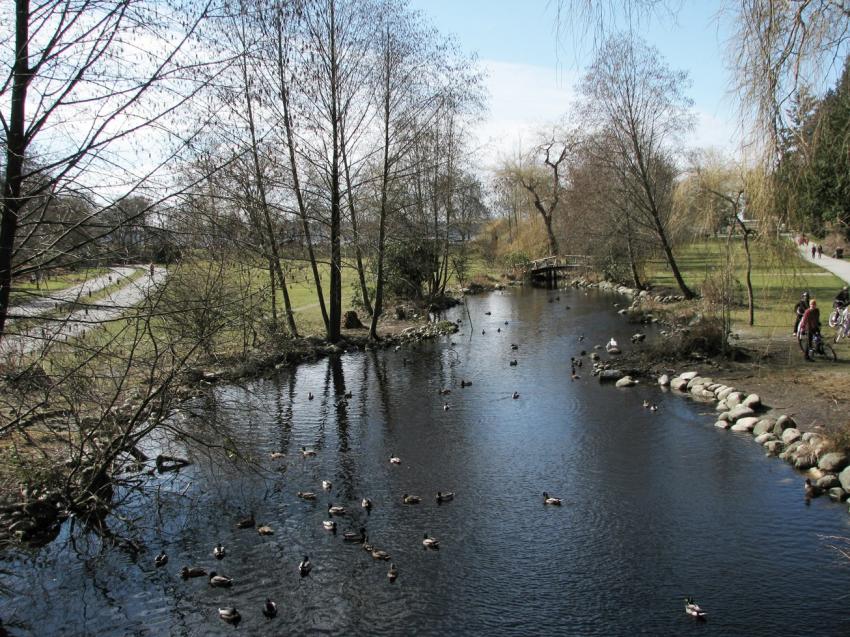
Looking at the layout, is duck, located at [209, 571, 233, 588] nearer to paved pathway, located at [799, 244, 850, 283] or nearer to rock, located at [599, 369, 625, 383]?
rock, located at [599, 369, 625, 383]

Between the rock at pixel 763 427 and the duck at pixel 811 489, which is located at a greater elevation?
the rock at pixel 763 427

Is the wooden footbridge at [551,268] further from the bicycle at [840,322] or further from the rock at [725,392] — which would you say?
the rock at [725,392]

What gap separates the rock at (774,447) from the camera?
1116cm

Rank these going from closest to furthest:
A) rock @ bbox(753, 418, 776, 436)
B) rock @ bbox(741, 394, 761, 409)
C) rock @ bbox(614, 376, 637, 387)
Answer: rock @ bbox(753, 418, 776, 436) < rock @ bbox(741, 394, 761, 409) < rock @ bbox(614, 376, 637, 387)

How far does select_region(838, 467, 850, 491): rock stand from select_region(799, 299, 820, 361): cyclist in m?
7.62

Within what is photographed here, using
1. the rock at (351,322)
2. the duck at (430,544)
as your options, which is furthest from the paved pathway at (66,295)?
the rock at (351,322)

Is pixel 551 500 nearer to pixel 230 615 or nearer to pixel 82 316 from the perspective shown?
pixel 230 615

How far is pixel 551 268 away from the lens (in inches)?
1804

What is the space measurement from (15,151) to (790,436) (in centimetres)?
1197

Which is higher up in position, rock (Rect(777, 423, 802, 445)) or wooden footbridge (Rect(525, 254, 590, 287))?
wooden footbridge (Rect(525, 254, 590, 287))

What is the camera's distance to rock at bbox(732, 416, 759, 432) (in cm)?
1238

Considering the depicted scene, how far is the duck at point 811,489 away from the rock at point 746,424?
2.70 m

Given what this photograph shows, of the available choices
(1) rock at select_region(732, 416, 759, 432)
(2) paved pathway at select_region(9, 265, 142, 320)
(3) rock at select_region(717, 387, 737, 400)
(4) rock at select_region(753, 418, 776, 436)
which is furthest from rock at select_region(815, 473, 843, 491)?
(2) paved pathway at select_region(9, 265, 142, 320)

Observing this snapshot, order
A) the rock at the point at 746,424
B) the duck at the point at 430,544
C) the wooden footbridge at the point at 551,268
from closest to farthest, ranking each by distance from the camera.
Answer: the duck at the point at 430,544, the rock at the point at 746,424, the wooden footbridge at the point at 551,268
